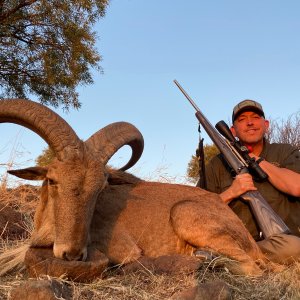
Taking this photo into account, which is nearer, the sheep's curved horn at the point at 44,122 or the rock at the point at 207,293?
the rock at the point at 207,293

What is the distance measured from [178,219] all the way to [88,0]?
10.5 metres

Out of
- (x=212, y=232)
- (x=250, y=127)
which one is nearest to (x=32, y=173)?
(x=212, y=232)

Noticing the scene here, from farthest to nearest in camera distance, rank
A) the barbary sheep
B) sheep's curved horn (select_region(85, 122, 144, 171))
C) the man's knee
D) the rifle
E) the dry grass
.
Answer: the rifle, the man's knee, sheep's curved horn (select_region(85, 122, 144, 171)), the barbary sheep, the dry grass

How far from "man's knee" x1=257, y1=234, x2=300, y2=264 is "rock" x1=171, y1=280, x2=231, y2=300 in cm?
223

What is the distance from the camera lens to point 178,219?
5.92 meters

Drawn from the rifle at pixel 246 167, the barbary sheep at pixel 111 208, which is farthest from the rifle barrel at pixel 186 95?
the barbary sheep at pixel 111 208

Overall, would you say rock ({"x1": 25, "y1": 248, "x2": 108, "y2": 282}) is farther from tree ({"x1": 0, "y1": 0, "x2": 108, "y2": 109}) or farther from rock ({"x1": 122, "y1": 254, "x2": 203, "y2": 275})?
tree ({"x1": 0, "y1": 0, "x2": 108, "y2": 109})

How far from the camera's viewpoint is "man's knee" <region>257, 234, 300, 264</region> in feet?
19.6

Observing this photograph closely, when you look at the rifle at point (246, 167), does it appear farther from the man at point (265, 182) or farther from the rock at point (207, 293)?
the rock at point (207, 293)

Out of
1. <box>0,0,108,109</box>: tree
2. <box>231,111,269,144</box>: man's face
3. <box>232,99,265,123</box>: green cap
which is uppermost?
<box>0,0,108,109</box>: tree

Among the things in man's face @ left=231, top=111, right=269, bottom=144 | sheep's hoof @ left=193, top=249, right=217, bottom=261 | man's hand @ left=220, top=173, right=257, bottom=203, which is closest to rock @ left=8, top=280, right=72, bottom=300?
sheep's hoof @ left=193, top=249, right=217, bottom=261

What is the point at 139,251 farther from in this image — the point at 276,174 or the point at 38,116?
the point at 276,174

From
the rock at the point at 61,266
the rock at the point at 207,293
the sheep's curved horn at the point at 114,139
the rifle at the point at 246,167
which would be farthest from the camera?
the rifle at the point at 246,167

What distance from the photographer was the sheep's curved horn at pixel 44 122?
502cm
